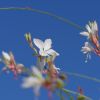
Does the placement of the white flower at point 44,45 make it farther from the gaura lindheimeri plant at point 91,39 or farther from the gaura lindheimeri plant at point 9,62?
the gaura lindheimeri plant at point 9,62

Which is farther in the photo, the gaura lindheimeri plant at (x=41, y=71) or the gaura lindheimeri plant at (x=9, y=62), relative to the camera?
the gaura lindheimeri plant at (x=9, y=62)

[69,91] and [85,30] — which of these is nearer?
[69,91]

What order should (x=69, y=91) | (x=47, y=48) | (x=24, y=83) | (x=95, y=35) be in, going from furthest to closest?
(x=47, y=48) < (x=95, y=35) < (x=69, y=91) < (x=24, y=83)

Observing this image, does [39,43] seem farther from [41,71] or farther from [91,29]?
[41,71]

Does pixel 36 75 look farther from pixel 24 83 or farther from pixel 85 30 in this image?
pixel 85 30

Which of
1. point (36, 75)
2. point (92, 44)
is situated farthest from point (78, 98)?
point (36, 75)

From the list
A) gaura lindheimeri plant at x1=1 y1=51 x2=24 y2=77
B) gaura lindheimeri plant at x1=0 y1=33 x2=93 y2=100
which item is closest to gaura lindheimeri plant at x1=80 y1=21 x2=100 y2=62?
gaura lindheimeri plant at x1=0 y1=33 x2=93 y2=100

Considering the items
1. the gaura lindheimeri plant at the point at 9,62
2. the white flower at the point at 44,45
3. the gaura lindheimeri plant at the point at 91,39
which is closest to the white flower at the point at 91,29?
the gaura lindheimeri plant at the point at 91,39

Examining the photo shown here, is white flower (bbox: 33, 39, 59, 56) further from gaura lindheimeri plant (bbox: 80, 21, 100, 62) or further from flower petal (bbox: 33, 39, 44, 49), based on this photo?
gaura lindheimeri plant (bbox: 80, 21, 100, 62)
